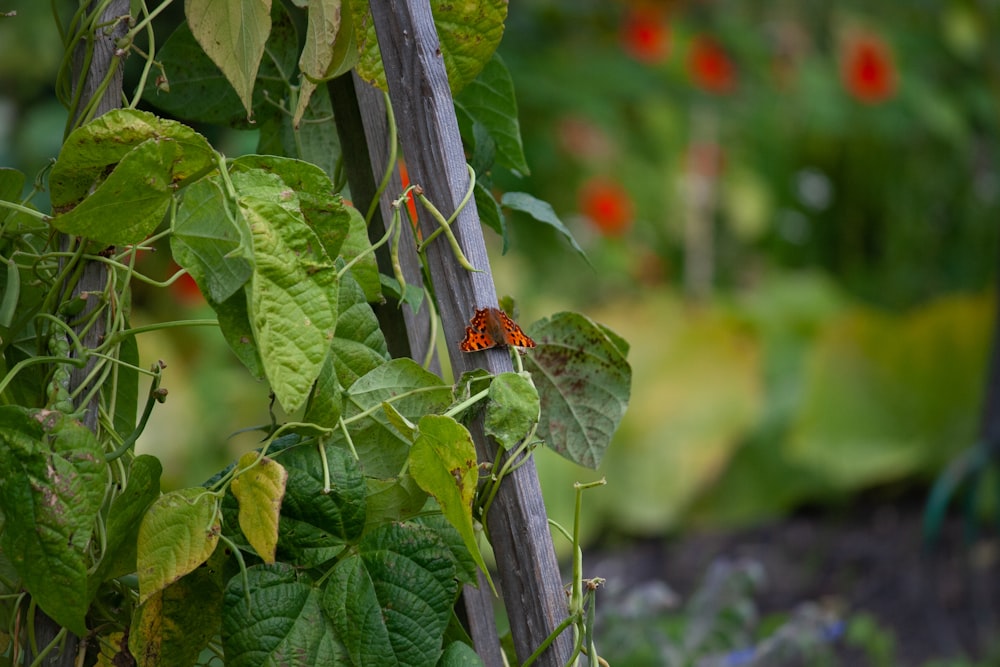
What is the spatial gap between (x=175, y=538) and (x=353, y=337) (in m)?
0.18

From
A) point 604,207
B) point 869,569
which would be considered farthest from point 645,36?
point 869,569

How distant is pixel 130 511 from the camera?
0.62 m

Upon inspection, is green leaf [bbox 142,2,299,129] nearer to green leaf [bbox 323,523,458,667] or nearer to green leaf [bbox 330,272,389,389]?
green leaf [bbox 330,272,389,389]

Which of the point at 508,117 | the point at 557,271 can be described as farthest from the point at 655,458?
the point at 508,117

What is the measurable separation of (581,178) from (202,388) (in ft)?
5.57

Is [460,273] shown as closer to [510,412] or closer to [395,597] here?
[510,412]

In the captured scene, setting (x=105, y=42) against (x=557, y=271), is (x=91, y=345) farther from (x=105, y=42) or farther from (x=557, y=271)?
(x=557, y=271)

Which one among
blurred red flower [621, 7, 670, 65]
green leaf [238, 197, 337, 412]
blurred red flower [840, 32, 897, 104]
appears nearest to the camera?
green leaf [238, 197, 337, 412]

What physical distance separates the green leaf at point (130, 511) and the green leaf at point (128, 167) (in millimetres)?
147

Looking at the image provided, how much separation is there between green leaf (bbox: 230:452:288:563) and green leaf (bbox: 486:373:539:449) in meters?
0.13

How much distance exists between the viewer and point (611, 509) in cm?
299

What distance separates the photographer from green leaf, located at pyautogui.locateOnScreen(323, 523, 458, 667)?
591 mm

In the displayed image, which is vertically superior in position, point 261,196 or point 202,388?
point 261,196

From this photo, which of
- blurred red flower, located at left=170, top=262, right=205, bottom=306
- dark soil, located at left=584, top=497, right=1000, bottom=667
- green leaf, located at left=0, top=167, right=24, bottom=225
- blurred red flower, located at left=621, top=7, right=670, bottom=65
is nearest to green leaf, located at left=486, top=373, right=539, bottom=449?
green leaf, located at left=0, top=167, right=24, bottom=225
